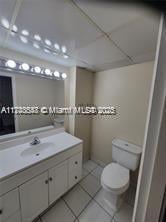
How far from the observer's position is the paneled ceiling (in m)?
0.64

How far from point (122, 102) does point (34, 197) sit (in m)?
1.75

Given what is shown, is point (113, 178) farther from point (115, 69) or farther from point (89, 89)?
point (115, 69)

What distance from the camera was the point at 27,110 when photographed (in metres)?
1.59

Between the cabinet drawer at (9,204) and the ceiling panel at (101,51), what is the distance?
5.34 ft

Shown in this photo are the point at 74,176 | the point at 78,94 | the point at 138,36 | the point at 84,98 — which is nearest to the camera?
the point at 138,36

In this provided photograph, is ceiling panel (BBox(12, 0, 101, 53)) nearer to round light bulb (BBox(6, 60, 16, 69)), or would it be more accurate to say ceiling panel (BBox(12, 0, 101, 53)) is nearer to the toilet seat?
round light bulb (BBox(6, 60, 16, 69))

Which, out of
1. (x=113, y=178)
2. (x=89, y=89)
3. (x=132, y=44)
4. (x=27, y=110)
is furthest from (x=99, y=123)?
(x=132, y=44)

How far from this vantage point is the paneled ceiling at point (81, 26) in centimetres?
64

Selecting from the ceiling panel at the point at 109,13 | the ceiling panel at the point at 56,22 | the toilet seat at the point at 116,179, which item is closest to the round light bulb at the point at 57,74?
the ceiling panel at the point at 56,22

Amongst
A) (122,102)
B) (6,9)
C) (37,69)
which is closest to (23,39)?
(6,9)

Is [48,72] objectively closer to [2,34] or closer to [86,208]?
[2,34]

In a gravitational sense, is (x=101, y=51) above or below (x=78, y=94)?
above

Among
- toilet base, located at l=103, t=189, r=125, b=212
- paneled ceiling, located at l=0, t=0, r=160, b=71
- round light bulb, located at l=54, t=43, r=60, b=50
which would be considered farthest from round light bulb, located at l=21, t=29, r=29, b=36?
toilet base, located at l=103, t=189, r=125, b=212

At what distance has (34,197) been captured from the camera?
1188 millimetres
